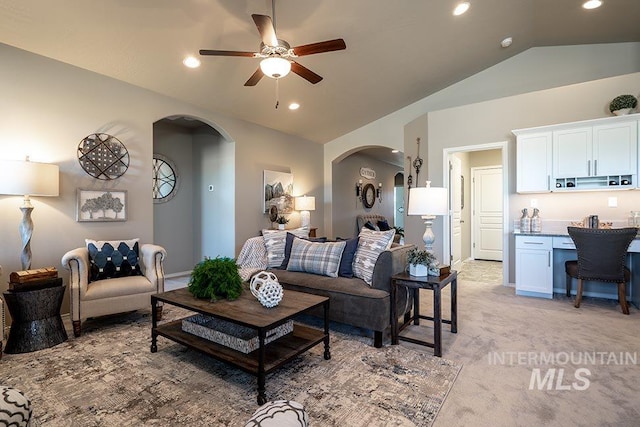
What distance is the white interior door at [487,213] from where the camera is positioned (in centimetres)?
704

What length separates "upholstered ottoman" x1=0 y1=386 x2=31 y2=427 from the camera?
1053 mm

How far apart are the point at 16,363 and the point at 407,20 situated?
4.94 meters

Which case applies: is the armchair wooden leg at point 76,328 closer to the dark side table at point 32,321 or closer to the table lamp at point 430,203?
the dark side table at point 32,321

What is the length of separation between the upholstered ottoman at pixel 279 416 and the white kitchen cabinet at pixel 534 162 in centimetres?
465

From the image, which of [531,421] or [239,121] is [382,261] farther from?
[239,121]

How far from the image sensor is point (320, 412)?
70.4 inches

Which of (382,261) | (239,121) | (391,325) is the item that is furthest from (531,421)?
(239,121)

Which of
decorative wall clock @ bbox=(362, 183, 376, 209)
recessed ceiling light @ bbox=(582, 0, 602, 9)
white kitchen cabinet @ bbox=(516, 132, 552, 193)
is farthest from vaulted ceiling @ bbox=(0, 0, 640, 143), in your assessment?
decorative wall clock @ bbox=(362, 183, 376, 209)

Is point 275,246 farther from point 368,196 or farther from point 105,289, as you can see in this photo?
point 368,196

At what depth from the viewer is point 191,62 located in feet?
12.0

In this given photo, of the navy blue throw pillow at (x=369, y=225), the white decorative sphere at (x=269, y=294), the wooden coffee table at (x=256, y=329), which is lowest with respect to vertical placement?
the wooden coffee table at (x=256, y=329)

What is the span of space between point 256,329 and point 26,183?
8.59 feet

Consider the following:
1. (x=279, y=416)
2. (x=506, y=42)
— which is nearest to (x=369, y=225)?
(x=506, y=42)

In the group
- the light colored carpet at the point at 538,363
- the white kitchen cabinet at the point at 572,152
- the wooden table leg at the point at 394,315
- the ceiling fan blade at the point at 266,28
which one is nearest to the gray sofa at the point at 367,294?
the wooden table leg at the point at 394,315
